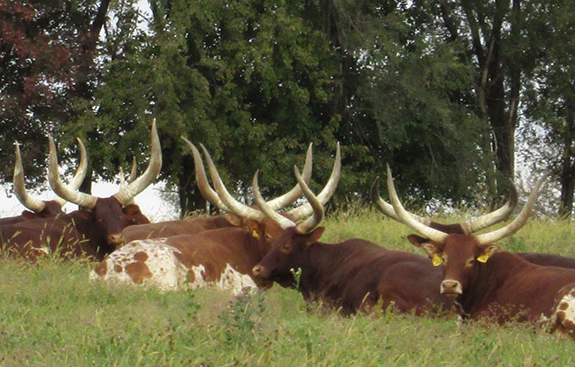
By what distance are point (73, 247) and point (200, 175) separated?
6.14 feet

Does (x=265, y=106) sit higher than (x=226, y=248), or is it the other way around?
(x=265, y=106)

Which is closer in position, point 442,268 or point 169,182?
point 442,268

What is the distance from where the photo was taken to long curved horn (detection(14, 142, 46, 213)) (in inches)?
475

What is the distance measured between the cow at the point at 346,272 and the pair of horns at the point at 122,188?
233 cm

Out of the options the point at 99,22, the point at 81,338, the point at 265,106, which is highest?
the point at 99,22

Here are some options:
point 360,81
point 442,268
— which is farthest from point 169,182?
point 442,268

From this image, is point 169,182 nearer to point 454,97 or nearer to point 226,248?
point 454,97

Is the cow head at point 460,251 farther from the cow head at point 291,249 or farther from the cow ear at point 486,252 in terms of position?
the cow head at point 291,249

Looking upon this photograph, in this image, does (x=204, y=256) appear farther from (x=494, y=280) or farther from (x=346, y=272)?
(x=494, y=280)

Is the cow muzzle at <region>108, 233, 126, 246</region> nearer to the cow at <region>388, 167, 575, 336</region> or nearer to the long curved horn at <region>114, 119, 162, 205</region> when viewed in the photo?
the long curved horn at <region>114, 119, 162, 205</region>

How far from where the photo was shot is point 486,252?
27.7ft

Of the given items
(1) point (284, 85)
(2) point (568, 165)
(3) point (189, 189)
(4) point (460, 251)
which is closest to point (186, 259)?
(4) point (460, 251)

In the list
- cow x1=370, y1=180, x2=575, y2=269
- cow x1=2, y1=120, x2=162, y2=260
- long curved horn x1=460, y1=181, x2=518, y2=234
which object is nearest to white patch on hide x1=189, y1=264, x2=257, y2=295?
cow x1=370, y1=180, x2=575, y2=269

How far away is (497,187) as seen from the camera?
963 inches
